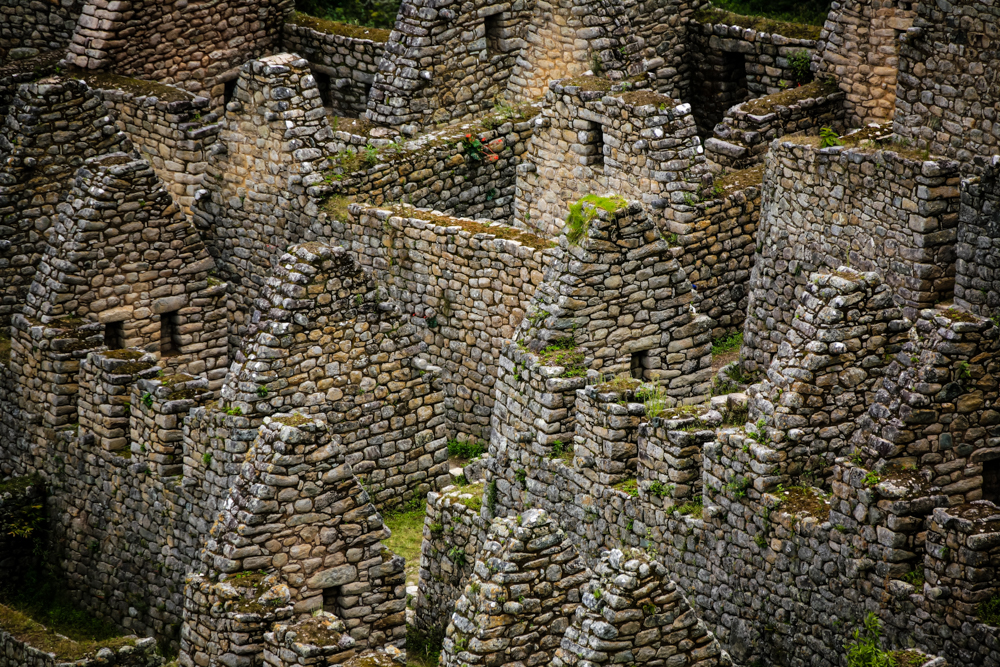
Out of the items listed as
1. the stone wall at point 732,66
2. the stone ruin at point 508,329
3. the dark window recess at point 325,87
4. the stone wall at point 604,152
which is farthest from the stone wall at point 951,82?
the dark window recess at point 325,87

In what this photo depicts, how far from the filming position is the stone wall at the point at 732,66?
2686 centimetres

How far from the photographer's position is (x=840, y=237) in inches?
892

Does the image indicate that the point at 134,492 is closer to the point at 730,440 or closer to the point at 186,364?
the point at 186,364

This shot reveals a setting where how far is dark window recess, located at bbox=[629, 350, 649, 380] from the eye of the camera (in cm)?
2117

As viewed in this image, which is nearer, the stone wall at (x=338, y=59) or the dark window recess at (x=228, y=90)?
the stone wall at (x=338, y=59)

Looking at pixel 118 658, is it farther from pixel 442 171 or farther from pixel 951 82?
pixel 951 82

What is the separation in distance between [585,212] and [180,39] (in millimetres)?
10942

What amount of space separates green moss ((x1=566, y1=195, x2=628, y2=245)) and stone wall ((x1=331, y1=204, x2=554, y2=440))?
2.67 meters

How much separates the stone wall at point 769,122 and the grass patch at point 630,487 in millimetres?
6114

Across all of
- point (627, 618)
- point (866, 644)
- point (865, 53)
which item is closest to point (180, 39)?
point (865, 53)

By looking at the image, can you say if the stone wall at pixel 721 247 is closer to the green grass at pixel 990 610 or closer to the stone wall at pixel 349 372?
the stone wall at pixel 349 372

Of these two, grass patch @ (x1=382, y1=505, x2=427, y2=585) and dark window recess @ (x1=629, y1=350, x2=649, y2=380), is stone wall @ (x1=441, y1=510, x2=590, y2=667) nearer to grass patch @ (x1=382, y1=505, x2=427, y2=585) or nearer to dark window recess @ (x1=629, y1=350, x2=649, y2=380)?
dark window recess @ (x1=629, y1=350, x2=649, y2=380)

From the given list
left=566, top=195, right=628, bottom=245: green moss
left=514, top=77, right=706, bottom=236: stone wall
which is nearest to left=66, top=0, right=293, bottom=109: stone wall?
left=514, top=77, right=706, bottom=236: stone wall

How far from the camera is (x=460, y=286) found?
2469cm
